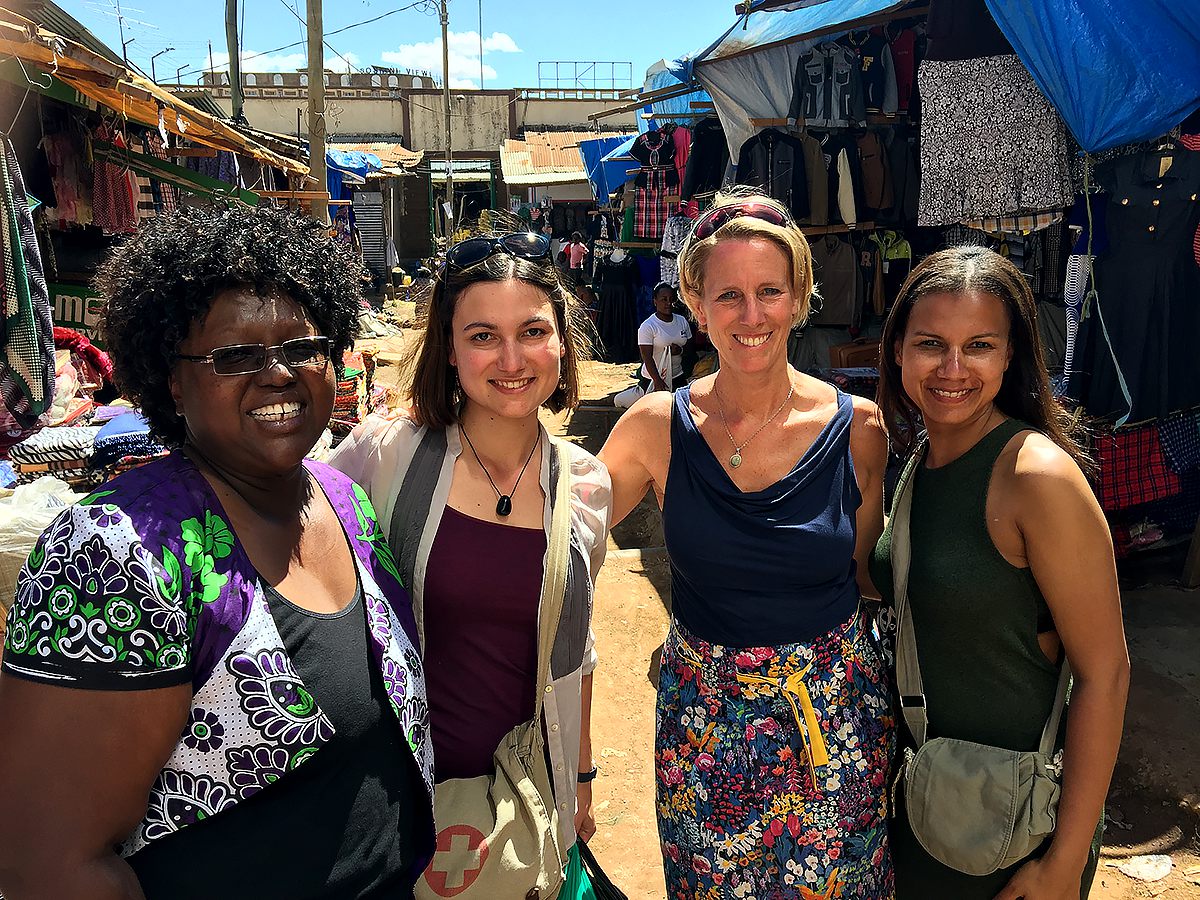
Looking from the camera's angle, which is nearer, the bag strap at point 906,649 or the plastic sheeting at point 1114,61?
the bag strap at point 906,649

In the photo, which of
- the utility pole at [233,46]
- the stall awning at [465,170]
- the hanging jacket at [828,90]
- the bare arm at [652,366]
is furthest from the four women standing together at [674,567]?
the stall awning at [465,170]

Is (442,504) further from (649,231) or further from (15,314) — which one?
(649,231)

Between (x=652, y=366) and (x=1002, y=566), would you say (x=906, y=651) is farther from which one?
(x=652, y=366)

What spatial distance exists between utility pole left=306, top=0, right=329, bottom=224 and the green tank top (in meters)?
7.91

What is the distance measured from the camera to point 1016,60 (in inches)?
173

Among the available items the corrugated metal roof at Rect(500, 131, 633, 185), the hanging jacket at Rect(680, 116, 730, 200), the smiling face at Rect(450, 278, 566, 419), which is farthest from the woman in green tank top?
the corrugated metal roof at Rect(500, 131, 633, 185)

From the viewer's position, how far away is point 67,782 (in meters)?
0.97

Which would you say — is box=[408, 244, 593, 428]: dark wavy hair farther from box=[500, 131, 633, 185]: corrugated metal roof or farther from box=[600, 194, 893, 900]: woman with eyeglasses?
box=[500, 131, 633, 185]: corrugated metal roof

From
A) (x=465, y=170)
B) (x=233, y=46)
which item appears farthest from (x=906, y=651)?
(x=465, y=170)

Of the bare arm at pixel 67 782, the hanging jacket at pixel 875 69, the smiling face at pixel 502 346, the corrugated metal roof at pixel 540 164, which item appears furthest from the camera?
the corrugated metal roof at pixel 540 164

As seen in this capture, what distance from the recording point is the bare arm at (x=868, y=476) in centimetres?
195

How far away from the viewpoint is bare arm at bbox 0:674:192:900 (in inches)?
37.7

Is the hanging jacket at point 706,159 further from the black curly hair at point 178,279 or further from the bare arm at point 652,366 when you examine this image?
the black curly hair at point 178,279

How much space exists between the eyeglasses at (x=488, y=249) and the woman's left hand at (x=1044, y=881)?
1.61m
